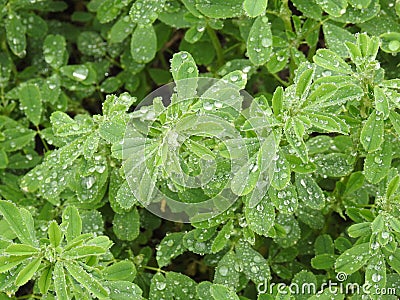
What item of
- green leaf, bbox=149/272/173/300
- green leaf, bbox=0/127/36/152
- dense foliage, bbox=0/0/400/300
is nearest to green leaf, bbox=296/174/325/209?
dense foliage, bbox=0/0/400/300

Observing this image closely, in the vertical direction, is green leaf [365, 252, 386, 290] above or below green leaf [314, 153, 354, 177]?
below

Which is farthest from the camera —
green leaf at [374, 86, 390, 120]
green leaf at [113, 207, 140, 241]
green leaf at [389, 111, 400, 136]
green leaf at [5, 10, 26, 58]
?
green leaf at [5, 10, 26, 58]

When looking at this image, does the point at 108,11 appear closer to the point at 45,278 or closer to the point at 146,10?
the point at 146,10

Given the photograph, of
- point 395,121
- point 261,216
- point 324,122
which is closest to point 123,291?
point 261,216

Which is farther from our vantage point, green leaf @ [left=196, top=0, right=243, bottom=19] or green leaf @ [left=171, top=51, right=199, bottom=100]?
green leaf @ [left=196, top=0, right=243, bottom=19]

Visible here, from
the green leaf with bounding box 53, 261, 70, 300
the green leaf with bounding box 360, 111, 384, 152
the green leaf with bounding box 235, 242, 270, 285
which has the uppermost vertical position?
the green leaf with bounding box 360, 111, 384, 152

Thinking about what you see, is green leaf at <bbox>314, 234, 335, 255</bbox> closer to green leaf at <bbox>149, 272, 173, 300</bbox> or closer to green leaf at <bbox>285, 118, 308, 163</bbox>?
green leaf at <bbox>149, 272, 173, 300</bbox>
